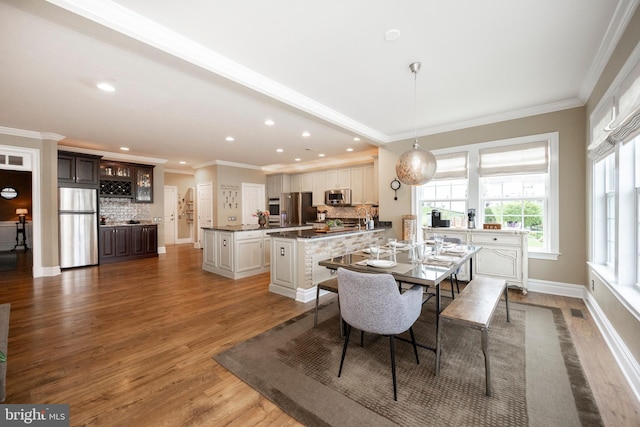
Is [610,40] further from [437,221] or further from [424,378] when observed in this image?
[424,378]

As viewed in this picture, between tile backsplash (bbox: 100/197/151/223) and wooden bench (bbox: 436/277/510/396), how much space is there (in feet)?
26.5

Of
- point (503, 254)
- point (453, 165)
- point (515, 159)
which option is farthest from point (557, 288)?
point (453, 165)

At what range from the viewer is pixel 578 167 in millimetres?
3668

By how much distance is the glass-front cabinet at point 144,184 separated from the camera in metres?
7.25

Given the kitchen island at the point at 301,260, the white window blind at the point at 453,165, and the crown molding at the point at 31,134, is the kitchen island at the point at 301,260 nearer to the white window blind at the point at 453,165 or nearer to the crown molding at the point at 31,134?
the white window blind at the point at 453,165

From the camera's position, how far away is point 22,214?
26.2 feet

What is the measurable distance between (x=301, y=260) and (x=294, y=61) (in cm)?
247

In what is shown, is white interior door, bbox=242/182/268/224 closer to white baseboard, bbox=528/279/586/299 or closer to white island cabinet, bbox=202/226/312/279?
white island cabinet, bbox=202/226/312/279

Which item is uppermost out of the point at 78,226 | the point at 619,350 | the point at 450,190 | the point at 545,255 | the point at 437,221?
the point at 450,190

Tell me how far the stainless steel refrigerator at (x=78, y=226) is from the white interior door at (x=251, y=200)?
12.0 feet

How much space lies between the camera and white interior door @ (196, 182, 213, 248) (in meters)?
8.12

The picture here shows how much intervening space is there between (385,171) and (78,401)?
520 centimetres

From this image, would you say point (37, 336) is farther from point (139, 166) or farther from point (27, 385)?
point (139, 166)

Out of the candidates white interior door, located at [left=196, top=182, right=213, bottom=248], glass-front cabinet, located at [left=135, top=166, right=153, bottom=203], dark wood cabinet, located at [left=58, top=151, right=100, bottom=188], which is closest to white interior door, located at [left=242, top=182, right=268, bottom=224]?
white interior door, located at [left=196, top=182, right=213, bottom=248]
